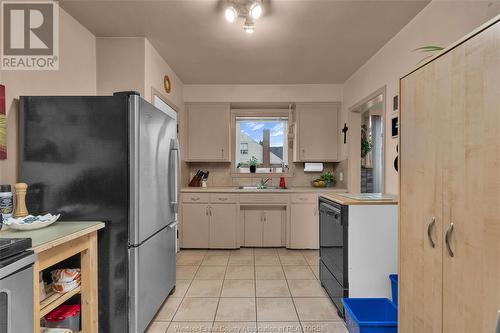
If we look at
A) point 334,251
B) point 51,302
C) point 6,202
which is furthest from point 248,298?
point 6,202

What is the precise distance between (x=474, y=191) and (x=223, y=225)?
3.26m

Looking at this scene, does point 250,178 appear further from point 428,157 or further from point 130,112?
point 428,157

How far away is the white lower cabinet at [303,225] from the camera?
3.92 meters

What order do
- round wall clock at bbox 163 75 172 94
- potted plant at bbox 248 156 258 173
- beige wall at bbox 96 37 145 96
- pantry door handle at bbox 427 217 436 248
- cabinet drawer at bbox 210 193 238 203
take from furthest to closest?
potted plant at bbox 248 156 258 173 → cabinet drawer at bbox 210 193 238 203 → round wall clock at bbox 163 75 172 94 → beige wall at bbox 96 37 145 96 → pantry door handle at bbox 427 217 436 248

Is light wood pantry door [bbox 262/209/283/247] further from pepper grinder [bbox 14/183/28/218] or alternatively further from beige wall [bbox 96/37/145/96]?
pepper grinder [bbox 14/183/28/218]

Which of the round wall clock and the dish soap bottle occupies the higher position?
the round wall clock

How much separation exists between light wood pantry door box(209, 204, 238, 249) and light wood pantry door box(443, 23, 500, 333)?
2.96m

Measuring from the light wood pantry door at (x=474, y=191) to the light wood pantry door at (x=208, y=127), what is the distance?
3.33m

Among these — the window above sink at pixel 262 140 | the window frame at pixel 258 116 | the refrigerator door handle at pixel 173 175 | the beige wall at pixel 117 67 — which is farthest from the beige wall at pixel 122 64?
the window above sink at pixel 262 140

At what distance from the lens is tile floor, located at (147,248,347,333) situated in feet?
6.87

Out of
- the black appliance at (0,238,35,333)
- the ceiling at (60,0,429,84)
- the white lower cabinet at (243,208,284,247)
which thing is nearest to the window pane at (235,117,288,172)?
the white lower cabinet at (243,208,284,247)

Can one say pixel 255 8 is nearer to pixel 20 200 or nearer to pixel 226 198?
pixel 20 200

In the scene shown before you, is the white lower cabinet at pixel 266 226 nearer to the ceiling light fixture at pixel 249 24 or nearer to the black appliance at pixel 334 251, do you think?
the black appliance at pixel 334 251

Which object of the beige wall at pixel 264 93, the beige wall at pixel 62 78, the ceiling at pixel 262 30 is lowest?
the beige wall at pixel 62 78
